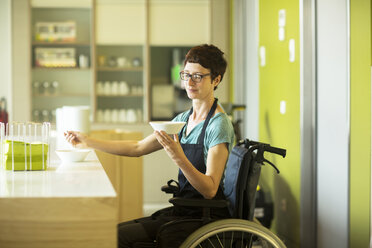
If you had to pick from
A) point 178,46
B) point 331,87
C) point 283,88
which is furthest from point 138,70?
point 331,87

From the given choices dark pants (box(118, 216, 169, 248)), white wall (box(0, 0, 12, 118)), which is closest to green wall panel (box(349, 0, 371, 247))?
dark pants (box(118, 216, 169, 248))

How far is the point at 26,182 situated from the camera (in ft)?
6.10

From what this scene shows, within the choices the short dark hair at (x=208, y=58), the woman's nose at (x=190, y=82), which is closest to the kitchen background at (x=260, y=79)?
the short dark hair at (x=208, y=58)

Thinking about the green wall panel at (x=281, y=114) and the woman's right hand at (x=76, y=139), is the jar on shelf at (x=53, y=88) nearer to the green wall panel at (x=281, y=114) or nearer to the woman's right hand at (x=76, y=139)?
the green wall panel at (x=281, y=114)

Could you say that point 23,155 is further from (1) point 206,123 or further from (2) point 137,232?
(1) point 206,123

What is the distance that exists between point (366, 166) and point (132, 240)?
1.40 meters

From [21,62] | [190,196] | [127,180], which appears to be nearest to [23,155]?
[190,196]

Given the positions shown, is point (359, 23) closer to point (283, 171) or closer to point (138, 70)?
point (283, 171)

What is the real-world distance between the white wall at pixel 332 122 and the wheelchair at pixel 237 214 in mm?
1154

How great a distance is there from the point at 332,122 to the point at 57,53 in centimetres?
377

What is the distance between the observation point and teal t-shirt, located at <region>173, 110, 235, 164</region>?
7.21ft

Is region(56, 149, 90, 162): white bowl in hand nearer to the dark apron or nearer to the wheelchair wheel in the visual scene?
the dark apron

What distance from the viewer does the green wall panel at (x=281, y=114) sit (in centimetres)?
388

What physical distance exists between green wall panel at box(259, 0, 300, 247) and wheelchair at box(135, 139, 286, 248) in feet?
5.66
